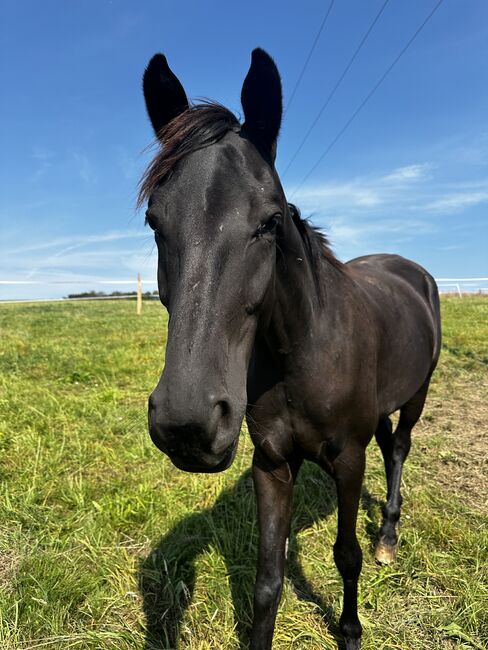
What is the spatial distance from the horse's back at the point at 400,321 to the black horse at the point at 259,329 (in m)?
0.03

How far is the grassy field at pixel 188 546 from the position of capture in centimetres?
233

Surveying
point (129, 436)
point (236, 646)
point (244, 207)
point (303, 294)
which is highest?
point (244, 207)

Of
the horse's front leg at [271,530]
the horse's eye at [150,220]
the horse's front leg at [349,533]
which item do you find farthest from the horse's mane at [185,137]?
the horse's front leg at [349,533]

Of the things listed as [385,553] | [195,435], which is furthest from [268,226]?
[385,553]

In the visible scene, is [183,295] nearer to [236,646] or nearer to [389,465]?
[236,646]

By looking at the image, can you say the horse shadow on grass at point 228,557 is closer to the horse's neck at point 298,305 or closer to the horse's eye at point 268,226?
the horse's neck at point 298,305

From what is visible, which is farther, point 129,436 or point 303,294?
point 129,436

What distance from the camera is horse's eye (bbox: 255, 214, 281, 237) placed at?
154cm

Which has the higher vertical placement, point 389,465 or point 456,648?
point 389,465

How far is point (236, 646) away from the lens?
89.7 inches

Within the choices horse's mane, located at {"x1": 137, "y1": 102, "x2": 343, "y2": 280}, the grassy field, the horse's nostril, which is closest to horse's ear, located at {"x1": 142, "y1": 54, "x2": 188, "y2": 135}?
horse's mane, located at {"x1": 137, "y1": 102, "x2": 343, "y2": 280}

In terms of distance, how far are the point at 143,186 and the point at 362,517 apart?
9.76 feet

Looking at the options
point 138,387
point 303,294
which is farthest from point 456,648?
point 138,387

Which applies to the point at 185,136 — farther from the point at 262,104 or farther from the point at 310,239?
the point at 310,239
